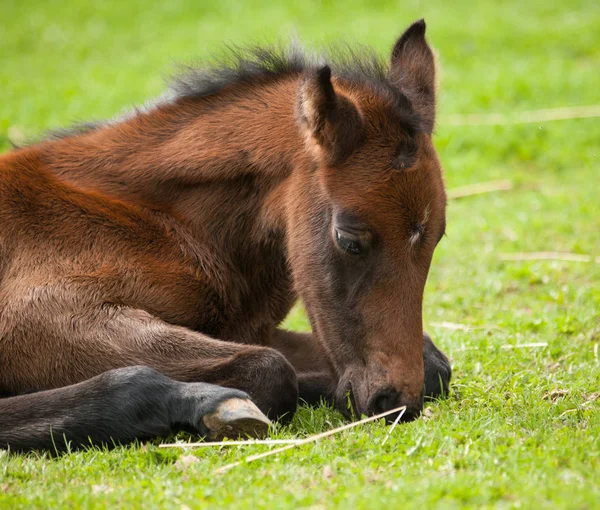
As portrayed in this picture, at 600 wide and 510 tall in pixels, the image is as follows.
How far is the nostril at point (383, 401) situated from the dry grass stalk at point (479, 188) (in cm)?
697

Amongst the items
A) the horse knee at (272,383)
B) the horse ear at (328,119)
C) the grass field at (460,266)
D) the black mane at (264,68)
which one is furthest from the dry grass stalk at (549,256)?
the horse knee at (272,383)

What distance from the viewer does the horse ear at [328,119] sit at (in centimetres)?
485

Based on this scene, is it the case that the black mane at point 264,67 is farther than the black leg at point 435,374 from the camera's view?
Yes

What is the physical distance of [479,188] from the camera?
1155 centimetres

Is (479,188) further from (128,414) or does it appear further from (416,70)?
(128,414)

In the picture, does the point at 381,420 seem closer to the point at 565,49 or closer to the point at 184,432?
the point at 184,432

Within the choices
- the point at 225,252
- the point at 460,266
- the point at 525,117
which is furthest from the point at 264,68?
the point at 525,117

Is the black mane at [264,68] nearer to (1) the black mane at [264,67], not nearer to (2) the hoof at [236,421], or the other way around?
(1) the black mane at [264,67]

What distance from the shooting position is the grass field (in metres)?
3.92

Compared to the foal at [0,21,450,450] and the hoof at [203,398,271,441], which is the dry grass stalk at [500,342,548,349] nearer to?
the foal at [0,21,450,450]

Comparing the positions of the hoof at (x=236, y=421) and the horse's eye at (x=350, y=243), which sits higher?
the horse's eye at (x=350, y=243)

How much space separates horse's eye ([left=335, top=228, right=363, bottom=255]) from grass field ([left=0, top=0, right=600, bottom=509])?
98 cm

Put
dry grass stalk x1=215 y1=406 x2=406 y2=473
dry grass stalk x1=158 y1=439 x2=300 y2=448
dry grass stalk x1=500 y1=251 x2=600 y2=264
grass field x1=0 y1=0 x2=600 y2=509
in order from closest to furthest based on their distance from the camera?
grass field x1=0 y1=0 x2=600 y2=509
dry grass stalk x1=215 y1=406 x2=406 y2=473
dry grass stalk x1=158 y1=439 x2=300 y2=448
dry grass stalk x1=500 y1=251 x2=600 y2=264

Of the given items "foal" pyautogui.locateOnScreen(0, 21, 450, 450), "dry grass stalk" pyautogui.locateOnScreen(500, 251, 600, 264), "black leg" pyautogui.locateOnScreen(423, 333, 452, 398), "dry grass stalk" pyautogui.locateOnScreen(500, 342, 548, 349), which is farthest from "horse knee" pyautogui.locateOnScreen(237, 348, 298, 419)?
"dry grass stalk" pyautogui.locateOnScreen(500, 251, 600, 264)
